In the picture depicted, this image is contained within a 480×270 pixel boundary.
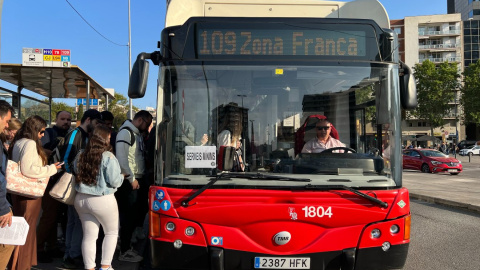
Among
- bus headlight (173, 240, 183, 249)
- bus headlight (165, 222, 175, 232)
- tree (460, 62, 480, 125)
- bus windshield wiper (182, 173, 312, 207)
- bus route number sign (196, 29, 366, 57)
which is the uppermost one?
tree (460, 62, 480, 125)

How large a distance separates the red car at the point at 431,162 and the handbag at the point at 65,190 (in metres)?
23.1

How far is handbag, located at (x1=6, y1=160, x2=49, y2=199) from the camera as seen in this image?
155 inches

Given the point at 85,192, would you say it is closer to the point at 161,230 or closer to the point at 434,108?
the point at 161,230

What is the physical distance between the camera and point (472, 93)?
6400 centimetres

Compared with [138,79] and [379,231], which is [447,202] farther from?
[138,79]

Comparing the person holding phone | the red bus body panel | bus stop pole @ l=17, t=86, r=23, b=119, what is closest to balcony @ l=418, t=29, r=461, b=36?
bus stop pole @ l=17, t=86, r=23, b=119

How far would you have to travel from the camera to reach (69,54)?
35.1 ft

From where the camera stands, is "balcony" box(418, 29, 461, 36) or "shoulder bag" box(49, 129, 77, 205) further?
"balcony" box(418, 29, 461, 36)

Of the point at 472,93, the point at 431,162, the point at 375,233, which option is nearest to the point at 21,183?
the point at 375,233

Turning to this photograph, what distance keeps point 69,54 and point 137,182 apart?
23.0ft

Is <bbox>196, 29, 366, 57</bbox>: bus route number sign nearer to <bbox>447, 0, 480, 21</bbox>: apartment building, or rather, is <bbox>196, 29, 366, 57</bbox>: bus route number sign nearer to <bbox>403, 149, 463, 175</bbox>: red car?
<bbox>403, 149, 463, 175</bbox>: red car

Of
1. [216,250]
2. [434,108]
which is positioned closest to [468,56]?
[434,108]

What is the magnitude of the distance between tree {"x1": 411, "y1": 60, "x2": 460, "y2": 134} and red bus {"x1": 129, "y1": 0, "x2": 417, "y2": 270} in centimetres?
6536

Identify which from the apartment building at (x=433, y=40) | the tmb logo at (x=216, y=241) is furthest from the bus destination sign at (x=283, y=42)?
the apartment building at (x=433, y=40)
